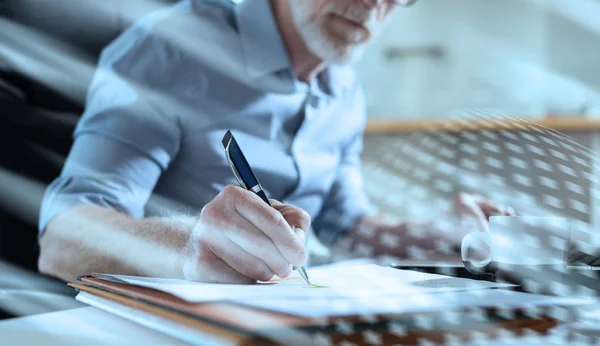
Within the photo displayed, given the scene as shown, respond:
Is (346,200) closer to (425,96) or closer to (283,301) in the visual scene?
(283,301)

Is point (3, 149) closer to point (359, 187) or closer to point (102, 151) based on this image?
point (102, 151)

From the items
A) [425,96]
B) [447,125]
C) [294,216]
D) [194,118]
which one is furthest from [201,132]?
[425,96]

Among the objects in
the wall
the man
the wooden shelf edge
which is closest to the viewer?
the man

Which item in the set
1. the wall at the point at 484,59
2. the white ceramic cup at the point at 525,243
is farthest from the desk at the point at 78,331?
the wall at the point at 484,59

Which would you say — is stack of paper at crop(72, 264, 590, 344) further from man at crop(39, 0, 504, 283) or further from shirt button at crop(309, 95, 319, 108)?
shirt button at crop(309, 95, 319, 108)

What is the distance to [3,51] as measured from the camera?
70cm

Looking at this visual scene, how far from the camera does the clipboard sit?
23 centimetres

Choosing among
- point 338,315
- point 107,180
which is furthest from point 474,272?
point 107,180

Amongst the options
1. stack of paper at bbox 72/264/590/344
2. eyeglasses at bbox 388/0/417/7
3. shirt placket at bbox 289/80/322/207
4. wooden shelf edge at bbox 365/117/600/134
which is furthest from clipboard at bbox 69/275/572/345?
wooden shelf edge at bbox 365/117/600/134

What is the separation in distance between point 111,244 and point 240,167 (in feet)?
0.64

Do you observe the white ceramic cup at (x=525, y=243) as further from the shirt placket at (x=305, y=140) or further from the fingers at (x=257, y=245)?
the shirt placket at (x=305, y=140)

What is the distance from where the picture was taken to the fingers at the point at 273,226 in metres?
0.38

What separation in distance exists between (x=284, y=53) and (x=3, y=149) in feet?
1.19

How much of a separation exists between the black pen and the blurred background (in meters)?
0.18
